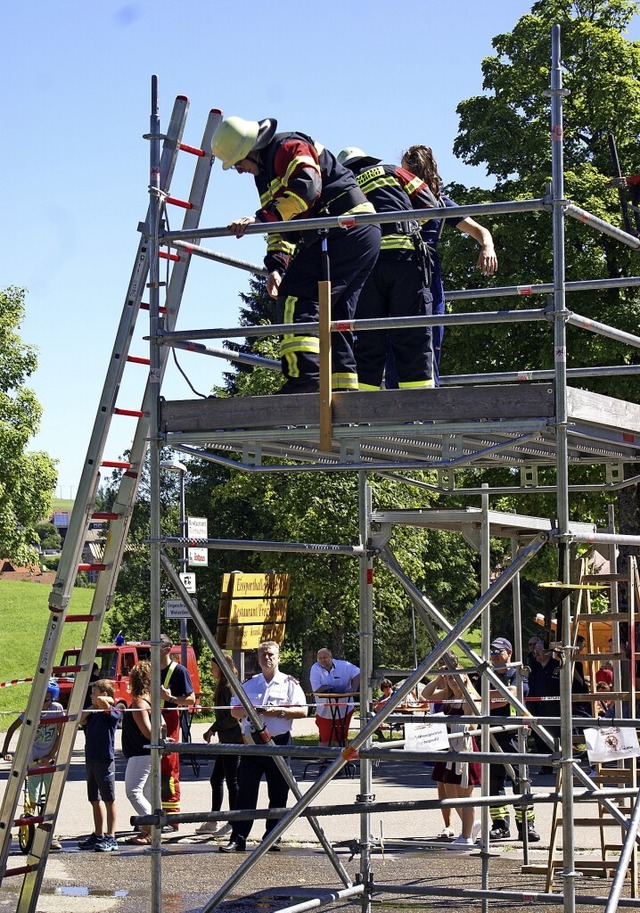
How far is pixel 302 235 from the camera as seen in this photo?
23.9ft

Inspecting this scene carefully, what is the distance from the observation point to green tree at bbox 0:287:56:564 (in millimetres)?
37156

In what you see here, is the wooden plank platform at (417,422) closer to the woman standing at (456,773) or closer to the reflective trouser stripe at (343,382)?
the reflective trouser stripe at (343,382)

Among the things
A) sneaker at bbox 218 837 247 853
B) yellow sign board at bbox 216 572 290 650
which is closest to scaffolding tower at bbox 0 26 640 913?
sneaker at bbox 218 837 247 853

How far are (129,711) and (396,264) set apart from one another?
249 inches

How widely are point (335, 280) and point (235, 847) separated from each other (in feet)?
23.1

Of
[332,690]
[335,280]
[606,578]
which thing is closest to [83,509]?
[335,280]

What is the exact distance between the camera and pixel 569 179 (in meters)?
22.2

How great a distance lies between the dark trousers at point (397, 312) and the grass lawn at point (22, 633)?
75.8 feet

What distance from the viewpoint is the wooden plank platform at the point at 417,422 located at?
6.25 metres

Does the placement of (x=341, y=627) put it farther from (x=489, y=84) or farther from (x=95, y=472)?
(x=95, y=472)

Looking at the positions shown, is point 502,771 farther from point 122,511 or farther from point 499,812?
point 122,511

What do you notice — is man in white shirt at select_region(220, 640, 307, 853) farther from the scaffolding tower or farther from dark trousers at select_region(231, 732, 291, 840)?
the scaffolding tower

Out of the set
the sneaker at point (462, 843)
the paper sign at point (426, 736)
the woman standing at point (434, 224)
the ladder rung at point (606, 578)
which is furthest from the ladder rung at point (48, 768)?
the sneaker at point (462, 843)

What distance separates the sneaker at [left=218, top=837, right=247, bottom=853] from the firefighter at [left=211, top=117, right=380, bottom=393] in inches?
261
